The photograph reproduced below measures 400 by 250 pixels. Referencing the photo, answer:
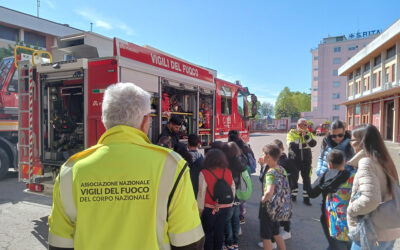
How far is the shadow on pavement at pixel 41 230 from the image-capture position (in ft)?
12.4

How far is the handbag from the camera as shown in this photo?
196 cm

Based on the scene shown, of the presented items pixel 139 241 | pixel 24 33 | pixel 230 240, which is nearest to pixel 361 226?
pixel 230 240

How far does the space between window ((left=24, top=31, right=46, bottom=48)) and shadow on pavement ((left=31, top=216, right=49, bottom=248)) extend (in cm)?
2683

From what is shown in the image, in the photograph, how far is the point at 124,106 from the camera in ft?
4.47

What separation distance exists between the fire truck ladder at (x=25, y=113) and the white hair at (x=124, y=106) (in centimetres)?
396

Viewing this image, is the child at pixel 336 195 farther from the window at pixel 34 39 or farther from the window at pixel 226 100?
the window at pixel 34 39

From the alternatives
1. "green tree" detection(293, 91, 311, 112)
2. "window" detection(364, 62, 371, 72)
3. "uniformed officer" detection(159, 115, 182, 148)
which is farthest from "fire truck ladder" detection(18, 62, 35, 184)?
"green tree" detection(293, 91, 311, 112)

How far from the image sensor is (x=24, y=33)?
25500 mm

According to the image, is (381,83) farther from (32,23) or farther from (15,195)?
(32,23)

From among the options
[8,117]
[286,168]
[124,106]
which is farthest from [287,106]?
[124,106]

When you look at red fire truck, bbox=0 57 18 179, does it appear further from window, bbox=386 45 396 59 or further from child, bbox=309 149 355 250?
window, bbox=386 45 396 59

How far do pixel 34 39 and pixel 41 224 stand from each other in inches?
1098

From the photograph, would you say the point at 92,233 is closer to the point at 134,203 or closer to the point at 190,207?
the point at 134,203

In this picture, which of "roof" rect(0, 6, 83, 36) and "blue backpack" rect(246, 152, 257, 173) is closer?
"blue backpack" rect(246, 152, 257, 173)
